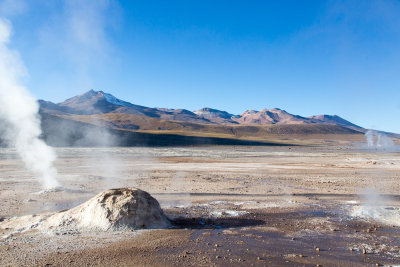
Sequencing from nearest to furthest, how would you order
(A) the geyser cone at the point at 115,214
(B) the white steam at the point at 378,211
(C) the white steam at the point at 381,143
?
1. (A) the geyser cone at the point at 115,214
2. (B) the white steam at the point at 378,211
3. (C) the white steam at the point at 381,143

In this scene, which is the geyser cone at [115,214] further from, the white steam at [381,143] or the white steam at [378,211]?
the white steam at [381,143]

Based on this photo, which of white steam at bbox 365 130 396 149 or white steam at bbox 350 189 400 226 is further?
white steam at bbox 365 130 396 149

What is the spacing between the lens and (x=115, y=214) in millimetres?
9914

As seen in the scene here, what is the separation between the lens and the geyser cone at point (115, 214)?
9.82 m

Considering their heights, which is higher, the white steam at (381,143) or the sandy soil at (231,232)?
the white steam at (381,143)

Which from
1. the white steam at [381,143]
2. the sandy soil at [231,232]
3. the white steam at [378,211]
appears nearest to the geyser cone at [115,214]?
the sandy soil at [231,232]

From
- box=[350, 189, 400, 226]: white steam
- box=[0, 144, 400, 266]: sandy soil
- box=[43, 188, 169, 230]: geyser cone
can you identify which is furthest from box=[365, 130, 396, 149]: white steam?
box=[43, 188, 169, 230]: geyser cone

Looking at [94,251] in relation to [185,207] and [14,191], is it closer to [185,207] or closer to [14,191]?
[185,207]

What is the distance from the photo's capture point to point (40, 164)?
72.7 feet

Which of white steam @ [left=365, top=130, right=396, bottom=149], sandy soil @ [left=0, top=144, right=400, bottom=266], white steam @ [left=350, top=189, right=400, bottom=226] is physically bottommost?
sandy soil @ [left=0, top=144, right=400, bottom=266]

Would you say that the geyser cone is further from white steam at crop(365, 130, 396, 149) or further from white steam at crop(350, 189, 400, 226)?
white steam at crop(365, 130, 396, 149)

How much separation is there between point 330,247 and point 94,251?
Answer: 6.37 meters

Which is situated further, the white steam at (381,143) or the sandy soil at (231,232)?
the white steam at (381,143)

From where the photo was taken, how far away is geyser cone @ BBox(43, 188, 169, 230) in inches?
387
